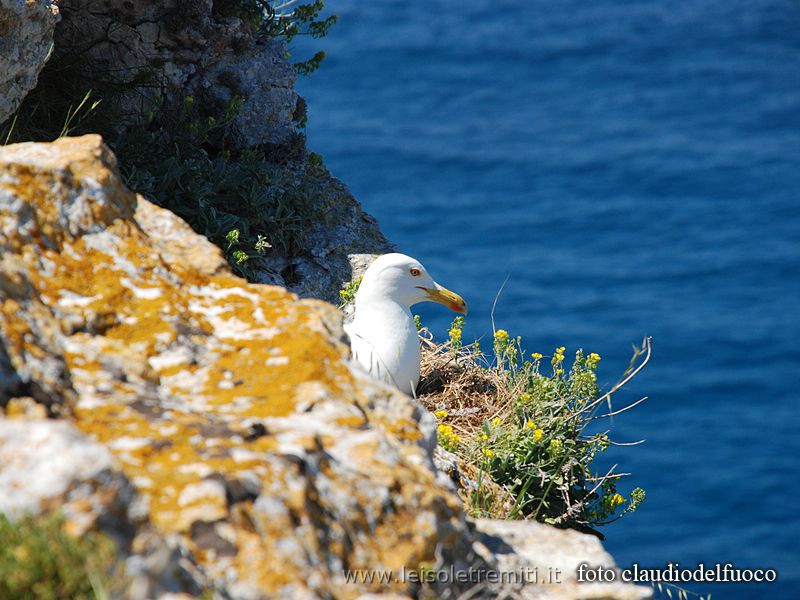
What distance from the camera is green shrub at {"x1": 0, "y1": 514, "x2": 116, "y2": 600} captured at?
1688mm

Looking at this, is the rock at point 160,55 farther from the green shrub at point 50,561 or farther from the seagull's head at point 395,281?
the green shrub at point 50,561

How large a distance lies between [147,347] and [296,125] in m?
3.71

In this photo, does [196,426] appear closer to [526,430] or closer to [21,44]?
[526,430]

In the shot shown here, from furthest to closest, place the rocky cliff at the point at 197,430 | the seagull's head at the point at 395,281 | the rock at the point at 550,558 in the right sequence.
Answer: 1. the seagull's head at the point at 395,281
2. the rock at the point at 550,558
3. the rocky cliff at the point at 197,430

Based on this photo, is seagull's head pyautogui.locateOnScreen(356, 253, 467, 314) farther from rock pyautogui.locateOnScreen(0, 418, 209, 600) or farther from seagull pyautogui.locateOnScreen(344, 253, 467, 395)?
rock pyautogui.locateOnScreen(0, 418, 209, 600)

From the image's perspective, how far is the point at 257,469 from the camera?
2020mm

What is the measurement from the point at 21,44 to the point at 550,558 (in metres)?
2.87

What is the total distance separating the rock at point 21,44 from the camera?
13.2 feet

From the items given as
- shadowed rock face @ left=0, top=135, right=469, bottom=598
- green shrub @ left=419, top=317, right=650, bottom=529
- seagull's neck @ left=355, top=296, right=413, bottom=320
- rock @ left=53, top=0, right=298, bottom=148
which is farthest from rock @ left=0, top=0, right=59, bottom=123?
green shrub @ left=419, top=317, right=650, bottom=529

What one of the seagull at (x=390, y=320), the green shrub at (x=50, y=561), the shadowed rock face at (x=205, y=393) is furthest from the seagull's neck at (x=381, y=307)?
the green shrub at (x=50, y=561)

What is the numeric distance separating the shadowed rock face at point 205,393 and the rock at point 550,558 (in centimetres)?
25

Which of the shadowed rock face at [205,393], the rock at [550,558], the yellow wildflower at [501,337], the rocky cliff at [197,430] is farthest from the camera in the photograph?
the yellow wildflower at [501,337]

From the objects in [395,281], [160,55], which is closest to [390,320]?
[395,281]

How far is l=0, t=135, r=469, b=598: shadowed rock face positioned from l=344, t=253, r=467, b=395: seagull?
176 centimetres
